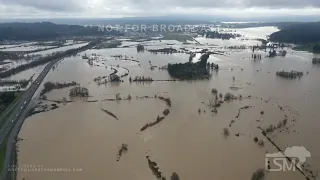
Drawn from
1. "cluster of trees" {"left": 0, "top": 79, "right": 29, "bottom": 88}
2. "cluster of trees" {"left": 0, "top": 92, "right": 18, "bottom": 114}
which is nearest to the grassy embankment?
"cluster of trees" {"left": 0, "top": 92, "right": 18, "bottom": 114}

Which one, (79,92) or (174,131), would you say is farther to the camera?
(79,92)

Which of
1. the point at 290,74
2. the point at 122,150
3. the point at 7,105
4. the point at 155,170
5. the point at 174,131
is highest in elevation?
the point at 290,74

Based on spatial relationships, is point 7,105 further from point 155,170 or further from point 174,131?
point 155,170

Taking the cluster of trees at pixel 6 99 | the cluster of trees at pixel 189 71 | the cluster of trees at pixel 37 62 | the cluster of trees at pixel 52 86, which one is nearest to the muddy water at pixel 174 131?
the cluster of trees at pixel 52 86

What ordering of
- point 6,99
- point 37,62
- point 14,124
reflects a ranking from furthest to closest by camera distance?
point 37,62, point 6,99, point 14,124

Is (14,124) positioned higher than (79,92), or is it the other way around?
(79,92)

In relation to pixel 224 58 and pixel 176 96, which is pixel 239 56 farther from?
pixel 176 96

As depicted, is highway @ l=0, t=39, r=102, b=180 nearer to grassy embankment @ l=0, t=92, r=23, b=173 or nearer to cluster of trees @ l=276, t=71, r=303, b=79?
grassy embankment @ l=0, t=92, r=23, b=173

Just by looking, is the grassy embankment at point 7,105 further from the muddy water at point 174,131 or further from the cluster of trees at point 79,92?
the cluster of trees at point 79,92

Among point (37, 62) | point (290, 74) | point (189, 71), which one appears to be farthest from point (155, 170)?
point (37, 62)

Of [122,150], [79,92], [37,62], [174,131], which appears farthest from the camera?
[37,62]
